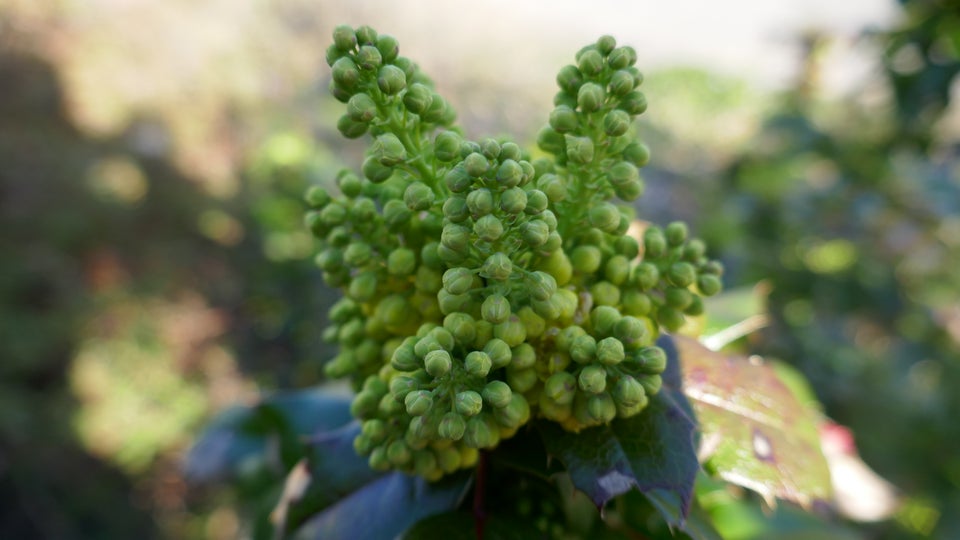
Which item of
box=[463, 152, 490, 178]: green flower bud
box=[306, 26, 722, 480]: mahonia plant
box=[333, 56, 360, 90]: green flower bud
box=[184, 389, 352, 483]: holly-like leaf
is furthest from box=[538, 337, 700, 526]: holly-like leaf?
box=[184, 389, 352, 483]: holly-like leaf

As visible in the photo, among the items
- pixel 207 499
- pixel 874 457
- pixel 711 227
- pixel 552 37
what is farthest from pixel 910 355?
pixel 552 37

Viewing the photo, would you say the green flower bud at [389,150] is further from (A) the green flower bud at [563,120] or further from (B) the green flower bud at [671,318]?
(B) the green flower bud at [671,318]

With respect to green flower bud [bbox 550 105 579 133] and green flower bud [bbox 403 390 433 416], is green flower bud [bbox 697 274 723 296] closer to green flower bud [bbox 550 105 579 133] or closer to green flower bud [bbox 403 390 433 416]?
green flower bud [bbox 550 105 579 133]

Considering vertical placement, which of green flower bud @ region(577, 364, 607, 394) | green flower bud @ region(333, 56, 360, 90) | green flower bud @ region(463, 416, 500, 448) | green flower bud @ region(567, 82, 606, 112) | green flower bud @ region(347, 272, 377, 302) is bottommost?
green flower bud @ region(463, 416, 500, 448)

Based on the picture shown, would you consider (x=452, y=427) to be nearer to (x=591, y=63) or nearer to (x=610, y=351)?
(x=610, y=351)

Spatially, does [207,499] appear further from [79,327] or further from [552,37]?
[552,37]

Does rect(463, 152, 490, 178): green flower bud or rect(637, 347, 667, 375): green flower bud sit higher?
rect(463, 152, 490, 178): green flower bud
